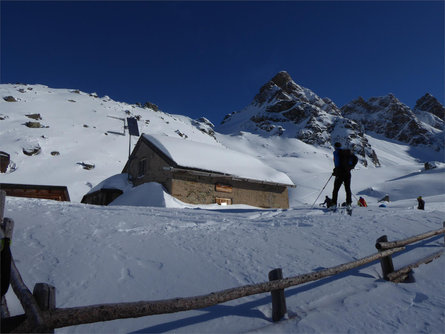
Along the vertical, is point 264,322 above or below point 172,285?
below

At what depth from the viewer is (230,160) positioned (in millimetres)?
19641

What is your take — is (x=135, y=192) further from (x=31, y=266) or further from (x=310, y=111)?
(x=310, y=111)

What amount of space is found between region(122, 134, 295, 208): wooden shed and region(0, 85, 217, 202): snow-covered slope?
42.9ft

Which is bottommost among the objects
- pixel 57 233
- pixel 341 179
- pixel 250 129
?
pixel 57 233

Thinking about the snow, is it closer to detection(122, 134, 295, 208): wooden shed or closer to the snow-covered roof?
detection(122, 134, 295, 208): wooden shed

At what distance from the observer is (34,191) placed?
57.3ft

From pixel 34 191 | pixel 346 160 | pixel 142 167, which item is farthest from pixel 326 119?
pixel 346 160

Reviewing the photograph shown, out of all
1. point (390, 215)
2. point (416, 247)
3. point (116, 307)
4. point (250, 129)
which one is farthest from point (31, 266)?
point (250, 129)

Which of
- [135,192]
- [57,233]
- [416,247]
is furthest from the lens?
[135,192]

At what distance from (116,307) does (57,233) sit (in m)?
4.03

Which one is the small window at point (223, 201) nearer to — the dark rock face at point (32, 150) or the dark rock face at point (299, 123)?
the dark rock face at point (32, 150)

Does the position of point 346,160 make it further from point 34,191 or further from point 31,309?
point 34,191

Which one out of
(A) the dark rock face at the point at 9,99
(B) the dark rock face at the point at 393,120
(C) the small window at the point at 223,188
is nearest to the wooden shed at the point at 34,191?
(C) the small window at the point at 223,188

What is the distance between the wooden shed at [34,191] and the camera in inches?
652
